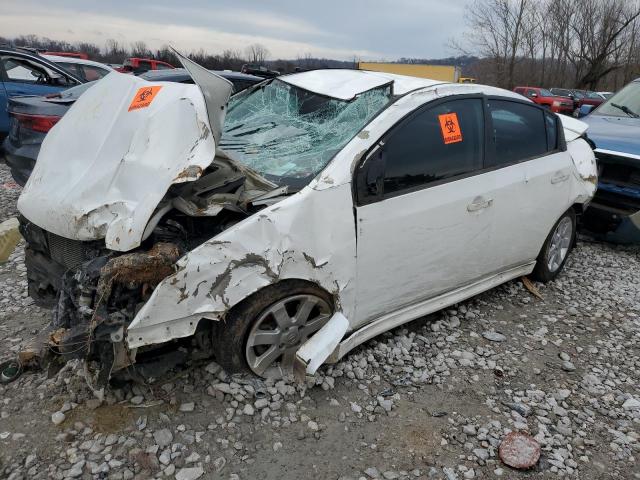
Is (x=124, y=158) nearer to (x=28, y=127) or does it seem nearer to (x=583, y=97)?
(x=28, y=127)

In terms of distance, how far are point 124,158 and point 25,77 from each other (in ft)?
21.1

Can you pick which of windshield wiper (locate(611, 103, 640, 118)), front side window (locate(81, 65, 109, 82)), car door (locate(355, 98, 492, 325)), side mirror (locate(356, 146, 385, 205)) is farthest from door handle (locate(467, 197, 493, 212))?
front side window (locate(81, 65, 109, 82))

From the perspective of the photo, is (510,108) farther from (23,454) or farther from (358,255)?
(23,454)

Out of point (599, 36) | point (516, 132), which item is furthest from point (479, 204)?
point (599, 36)

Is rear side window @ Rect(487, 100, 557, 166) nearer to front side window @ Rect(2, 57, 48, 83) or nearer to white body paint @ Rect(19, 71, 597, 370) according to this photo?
white body paint @ Rect(19, 71, 597, 370)

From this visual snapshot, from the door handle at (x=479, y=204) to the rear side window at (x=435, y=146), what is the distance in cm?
19

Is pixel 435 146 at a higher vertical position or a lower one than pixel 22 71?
lower

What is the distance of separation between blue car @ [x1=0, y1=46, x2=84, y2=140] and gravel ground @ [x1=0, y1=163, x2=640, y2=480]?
5.30 meters

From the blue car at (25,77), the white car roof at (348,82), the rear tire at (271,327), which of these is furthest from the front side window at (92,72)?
the rear tire at (271,327)

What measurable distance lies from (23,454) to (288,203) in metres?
1.66

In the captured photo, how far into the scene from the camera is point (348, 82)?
3312 mm

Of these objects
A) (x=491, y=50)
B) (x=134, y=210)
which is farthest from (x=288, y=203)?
(x=491, y=50)

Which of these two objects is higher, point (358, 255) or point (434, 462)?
point (358, 255)

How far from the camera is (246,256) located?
2.34 m
